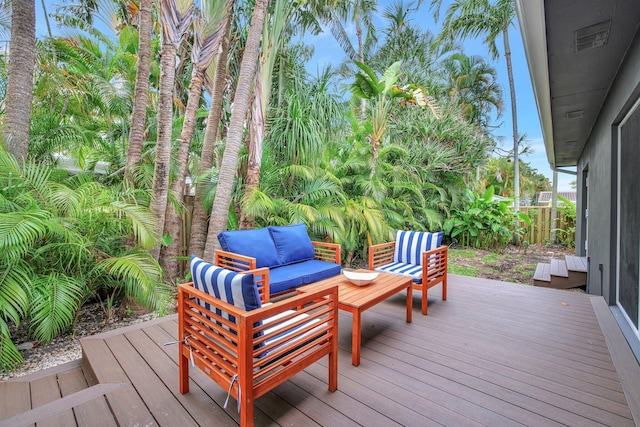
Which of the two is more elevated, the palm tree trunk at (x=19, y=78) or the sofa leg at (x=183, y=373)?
the palm tree trunk at (x=19, y=78)

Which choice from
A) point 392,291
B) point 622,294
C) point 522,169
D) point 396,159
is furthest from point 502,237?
point 522,169

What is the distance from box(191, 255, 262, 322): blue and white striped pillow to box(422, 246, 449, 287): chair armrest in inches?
93.0

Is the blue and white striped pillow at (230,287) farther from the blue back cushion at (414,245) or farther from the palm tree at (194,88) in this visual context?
the blue back cushion at (414,245)

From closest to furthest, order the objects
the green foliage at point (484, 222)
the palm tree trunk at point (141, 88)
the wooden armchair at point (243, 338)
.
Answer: the wooden armchair at point (243, 338), the palm tree trunk at point (141, 88), the green foliage at point (484, 222)

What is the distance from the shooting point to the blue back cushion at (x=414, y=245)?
13.3ft

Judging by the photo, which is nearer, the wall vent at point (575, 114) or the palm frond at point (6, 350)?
the palm frond at point (6, 350)

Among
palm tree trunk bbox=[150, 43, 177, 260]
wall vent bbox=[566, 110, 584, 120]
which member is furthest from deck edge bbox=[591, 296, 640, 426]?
palm tree trunk bbox=[150, 43, 177, 260]

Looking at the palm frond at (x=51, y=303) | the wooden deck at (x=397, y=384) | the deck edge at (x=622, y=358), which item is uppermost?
the palm frond at (x=51, y=303)

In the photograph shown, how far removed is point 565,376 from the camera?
219 centimetres

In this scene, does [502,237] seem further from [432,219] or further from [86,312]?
[86,312]

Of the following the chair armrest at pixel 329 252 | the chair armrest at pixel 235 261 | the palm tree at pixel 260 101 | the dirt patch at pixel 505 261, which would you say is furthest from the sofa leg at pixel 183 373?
the dirt patch at pixel 505 261

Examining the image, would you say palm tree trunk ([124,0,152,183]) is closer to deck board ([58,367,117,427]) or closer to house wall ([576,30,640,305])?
deck board ([58,367,117,427])

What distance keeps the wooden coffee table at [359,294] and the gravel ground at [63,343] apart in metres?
2.20

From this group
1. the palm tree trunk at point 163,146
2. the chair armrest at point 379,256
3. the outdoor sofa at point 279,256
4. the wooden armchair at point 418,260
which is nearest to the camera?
the outdoor sofa at point 279,256
